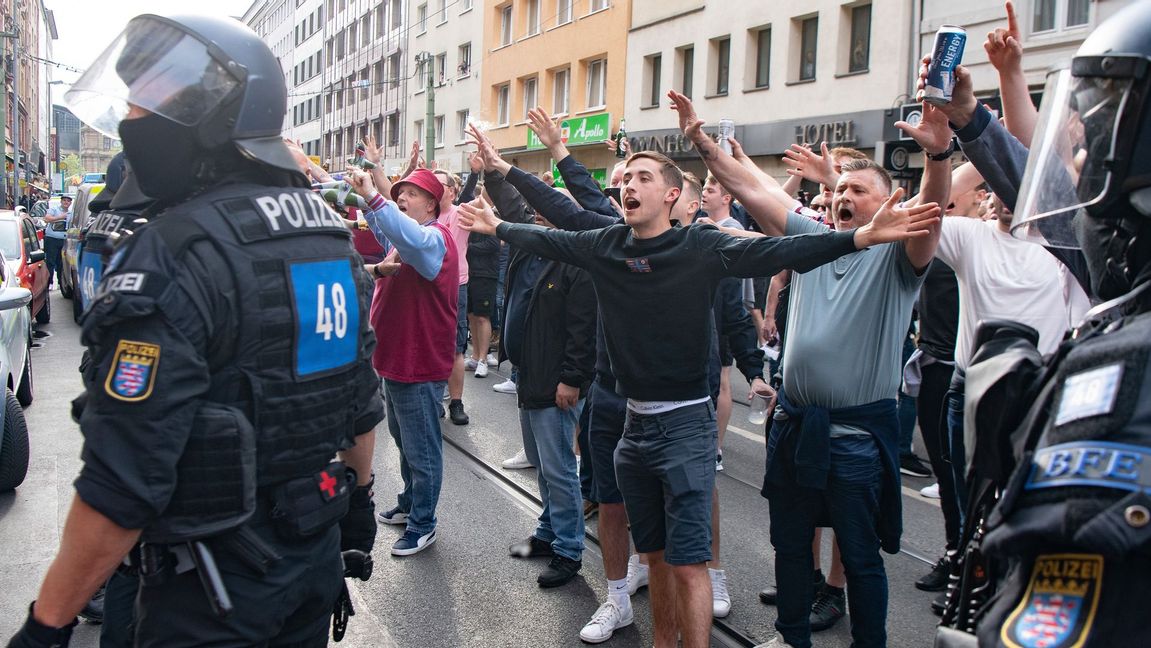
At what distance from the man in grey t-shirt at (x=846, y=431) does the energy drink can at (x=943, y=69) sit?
0.71 metres

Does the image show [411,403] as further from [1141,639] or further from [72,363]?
[72,363]

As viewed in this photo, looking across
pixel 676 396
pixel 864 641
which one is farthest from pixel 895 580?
pixel 676 396

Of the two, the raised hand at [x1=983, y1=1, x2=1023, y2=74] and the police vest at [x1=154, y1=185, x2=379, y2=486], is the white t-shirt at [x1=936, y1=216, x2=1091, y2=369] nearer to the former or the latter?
the raised hand at [x1=983, y1=1, x2=1023, y2=74]

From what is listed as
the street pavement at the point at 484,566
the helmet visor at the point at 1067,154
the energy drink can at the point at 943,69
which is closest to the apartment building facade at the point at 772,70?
the street pavement at the point at 484,566

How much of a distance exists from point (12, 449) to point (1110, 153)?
604 centimetres

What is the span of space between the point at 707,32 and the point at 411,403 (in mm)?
19575

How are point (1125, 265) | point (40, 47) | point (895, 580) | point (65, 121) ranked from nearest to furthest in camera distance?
point (1125, 265), point (895, 580), point (40, 47), point (65, 121)

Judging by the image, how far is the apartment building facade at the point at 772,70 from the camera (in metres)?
17.6

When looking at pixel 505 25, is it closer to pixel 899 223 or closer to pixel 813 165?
pixel 813 165

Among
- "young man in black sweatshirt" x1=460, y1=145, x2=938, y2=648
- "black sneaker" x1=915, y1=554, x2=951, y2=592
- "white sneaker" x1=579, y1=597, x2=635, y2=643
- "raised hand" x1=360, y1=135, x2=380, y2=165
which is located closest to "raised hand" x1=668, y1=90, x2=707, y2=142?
"young man in black sweatshirt" x1=460, y1=145, x2=938, y2=648

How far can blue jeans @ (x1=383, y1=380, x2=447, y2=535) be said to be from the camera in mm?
4973

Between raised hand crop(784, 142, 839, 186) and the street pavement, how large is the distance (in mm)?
1977

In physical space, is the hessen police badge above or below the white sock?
above

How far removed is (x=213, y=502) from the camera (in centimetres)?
194
